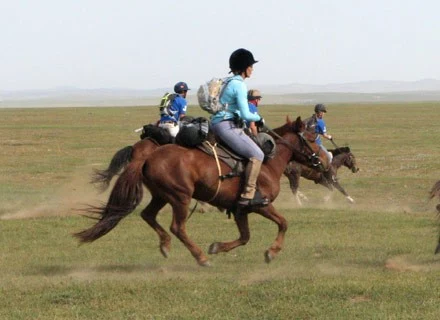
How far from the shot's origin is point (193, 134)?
34.4ft

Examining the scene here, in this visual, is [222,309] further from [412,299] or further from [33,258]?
[33,258]

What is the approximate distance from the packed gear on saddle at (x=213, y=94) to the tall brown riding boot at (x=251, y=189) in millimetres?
760

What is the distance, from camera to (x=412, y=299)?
27.1ft

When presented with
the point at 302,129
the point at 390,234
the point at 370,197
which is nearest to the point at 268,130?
the point at 302,129

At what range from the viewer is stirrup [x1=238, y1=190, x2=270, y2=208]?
10.6m

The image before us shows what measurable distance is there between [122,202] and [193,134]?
116 centimetres

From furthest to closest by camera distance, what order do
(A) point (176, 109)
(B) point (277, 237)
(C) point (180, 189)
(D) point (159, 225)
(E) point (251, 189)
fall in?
(A) point (176, 109)
(D) point (159, 225)
(B) point (277, 237)
(E) point (251, 189)
(C) point (180, 189)

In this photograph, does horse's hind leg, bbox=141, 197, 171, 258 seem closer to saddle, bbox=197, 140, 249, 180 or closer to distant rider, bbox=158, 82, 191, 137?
saddle, bbox=197, 140, 249, 180

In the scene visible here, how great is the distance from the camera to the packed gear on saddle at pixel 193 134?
34.4ft

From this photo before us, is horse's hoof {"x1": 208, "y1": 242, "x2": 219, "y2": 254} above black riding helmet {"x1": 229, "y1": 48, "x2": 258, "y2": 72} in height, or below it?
below

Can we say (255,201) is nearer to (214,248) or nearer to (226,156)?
(226,156)

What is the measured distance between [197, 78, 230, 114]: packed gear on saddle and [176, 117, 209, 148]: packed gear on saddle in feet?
0.67

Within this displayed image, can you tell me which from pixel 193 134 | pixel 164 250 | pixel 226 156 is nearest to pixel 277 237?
pixel 226 156

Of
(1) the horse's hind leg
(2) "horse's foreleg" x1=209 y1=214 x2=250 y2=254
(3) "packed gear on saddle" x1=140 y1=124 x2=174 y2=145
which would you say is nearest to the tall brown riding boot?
(2) "horse's foreleg" x1=209 y1=214 x2=250 y2=254
